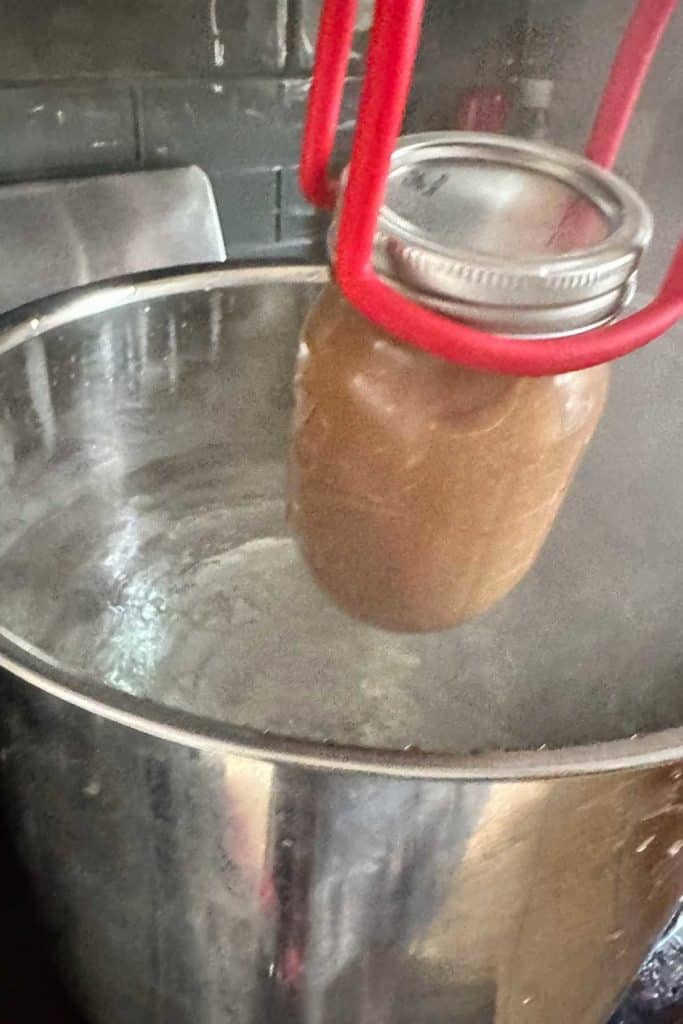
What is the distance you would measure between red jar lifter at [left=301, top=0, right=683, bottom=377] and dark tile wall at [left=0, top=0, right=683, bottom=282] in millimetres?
210

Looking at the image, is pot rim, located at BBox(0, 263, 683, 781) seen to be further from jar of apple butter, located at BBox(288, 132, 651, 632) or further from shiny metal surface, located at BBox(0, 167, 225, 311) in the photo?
shiny metal surface, located at BBox(0, 167, 225, 311)

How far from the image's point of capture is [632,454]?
40 cm

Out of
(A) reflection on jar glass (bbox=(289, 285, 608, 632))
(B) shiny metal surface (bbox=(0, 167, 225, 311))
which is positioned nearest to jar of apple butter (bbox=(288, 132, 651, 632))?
(A) reflection on jar glass (bbox=(289, 285, 608, 632))

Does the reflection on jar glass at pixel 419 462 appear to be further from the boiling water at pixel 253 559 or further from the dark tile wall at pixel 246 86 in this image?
the dark tile wall at pixel 246 86

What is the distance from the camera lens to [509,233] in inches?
9.1

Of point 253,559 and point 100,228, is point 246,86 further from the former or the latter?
point 253,559

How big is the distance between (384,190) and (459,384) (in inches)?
1.9

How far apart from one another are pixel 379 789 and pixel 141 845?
2.5 inches

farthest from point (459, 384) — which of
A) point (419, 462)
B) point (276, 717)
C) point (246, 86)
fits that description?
point (246, 86)

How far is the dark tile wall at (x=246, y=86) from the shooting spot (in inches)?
16.0

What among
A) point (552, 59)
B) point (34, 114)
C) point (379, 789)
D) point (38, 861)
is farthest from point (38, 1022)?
point (552, 59)

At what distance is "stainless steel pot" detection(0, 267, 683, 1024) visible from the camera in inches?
8.1

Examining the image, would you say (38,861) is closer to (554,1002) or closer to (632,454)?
(554,1002)

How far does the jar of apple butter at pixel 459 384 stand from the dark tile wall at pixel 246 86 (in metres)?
0.21
